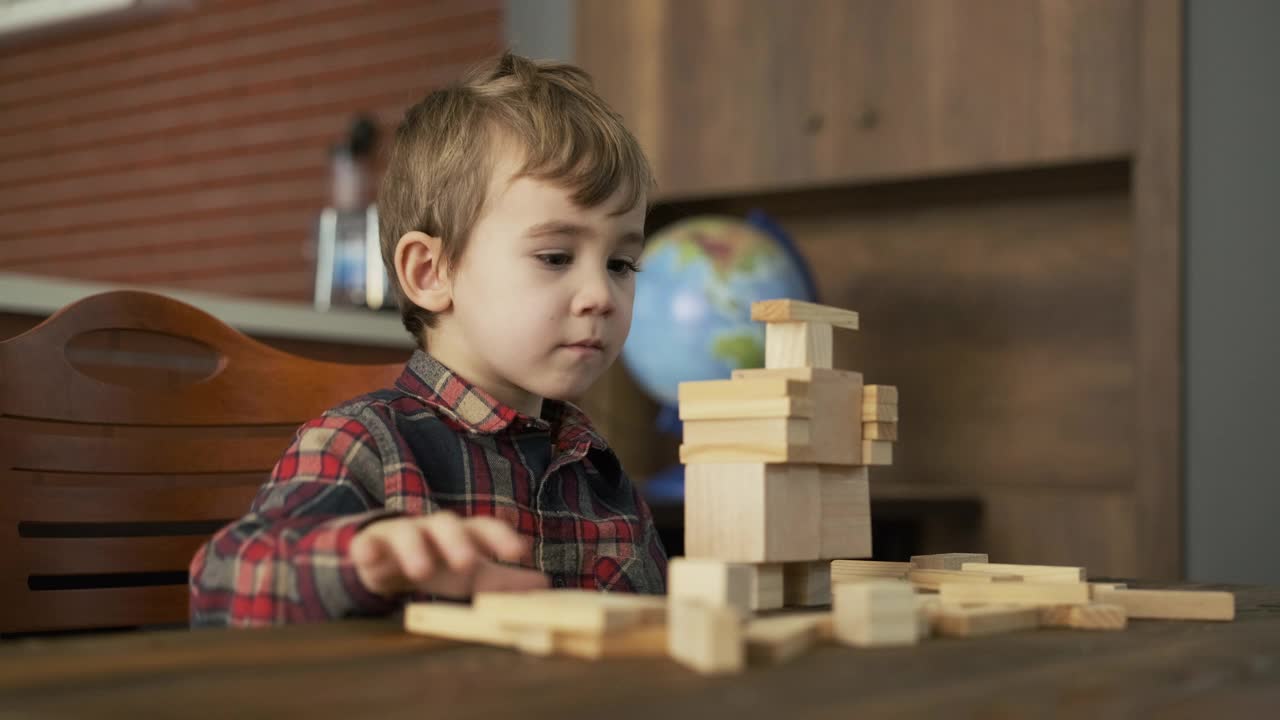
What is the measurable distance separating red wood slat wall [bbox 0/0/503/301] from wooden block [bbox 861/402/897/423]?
321 centimetres

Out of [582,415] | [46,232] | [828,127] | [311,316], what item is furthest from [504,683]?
[46,232]

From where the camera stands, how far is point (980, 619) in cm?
75

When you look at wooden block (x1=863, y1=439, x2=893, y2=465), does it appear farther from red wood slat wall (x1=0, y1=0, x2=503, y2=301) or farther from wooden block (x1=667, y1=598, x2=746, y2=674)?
red wood slat wall (x1=0, y1=0, x2=503, y2=301)

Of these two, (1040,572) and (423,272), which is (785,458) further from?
(423,272)

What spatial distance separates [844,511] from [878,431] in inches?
2.1

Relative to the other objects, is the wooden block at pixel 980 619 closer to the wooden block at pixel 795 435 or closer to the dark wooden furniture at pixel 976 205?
the wooden block at pixel 795 435

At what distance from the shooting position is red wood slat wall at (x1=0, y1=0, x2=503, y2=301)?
428 centimetres

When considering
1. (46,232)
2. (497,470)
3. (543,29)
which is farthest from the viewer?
(46,232)

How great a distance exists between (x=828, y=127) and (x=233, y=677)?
251 cm

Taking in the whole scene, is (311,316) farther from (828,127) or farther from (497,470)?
(497,470)

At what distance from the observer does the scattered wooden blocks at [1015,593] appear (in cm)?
81

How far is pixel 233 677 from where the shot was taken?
568mm

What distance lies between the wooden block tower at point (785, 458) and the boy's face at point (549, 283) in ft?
1.06

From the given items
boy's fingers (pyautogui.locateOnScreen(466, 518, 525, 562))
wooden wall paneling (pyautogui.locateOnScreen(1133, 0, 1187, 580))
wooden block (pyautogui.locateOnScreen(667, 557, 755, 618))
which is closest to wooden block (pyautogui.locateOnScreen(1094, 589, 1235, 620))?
wooden block (pyautogui.locateOnScreen(667, 557, 755, 618))
